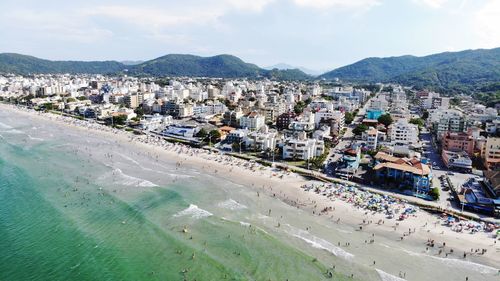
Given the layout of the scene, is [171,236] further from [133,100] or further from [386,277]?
[133,100]

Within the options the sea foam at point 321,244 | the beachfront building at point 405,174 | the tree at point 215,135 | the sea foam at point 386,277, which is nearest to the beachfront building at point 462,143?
the beachfront building at point 405,174

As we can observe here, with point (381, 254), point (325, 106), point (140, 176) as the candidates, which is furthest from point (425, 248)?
point (325, 106)

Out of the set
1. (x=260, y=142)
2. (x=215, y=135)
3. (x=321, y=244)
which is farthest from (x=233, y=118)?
(x=321, y=244)

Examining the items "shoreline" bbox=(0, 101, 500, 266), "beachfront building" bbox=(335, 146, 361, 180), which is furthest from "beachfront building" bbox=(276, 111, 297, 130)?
"beachfront building" bbox=(335, 146, 361, 180)

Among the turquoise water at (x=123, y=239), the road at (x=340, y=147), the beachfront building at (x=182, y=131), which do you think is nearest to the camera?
the turquoise water at (x=123, y=239)

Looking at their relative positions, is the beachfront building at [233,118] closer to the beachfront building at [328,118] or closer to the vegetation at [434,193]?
the beachfront building at [328,118]
